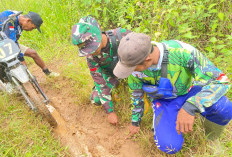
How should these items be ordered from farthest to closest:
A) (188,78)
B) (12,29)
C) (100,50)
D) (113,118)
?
(12,29) → (113,118) → (100,50) → (188,78)

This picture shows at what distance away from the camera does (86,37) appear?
1747mm

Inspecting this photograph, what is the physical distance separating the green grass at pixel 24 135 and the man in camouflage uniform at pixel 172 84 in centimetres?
95

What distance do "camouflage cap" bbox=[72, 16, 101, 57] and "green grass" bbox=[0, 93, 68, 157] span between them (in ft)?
3.53

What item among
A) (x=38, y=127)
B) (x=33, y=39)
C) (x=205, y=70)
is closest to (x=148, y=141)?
(x=205, y=70)

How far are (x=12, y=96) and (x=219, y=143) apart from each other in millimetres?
2746

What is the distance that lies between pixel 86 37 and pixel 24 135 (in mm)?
1334

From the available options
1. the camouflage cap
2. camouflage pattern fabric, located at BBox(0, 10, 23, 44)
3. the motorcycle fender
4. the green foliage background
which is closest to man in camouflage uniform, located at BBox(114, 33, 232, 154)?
the green foliage background

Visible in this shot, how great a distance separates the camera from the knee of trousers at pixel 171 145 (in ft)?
5.90

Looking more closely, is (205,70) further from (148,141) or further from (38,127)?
(38,127)

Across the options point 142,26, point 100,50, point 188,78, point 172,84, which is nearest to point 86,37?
point 100,50

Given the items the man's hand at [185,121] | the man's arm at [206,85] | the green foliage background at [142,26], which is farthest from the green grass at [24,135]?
the man's arm at [206,85]

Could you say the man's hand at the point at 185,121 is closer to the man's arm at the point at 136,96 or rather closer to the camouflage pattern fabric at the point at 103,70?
the man's arm at the point at 136,96

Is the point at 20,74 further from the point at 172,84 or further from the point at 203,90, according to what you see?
the point at 203,90

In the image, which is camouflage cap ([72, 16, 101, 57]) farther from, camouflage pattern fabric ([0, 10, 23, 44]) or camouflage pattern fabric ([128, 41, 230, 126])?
camouflage pattern fabric ([0, 10, 23, 44])
